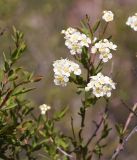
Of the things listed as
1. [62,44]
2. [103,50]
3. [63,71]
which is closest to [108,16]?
Result: [103,50]

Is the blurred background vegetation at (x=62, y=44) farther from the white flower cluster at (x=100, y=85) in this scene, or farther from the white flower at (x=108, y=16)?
the white flower cluster at (x=100, y=85)

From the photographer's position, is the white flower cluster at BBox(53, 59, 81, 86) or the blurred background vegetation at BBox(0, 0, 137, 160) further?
the blurred background vegetation at BBox(0, 0, 137, 160)

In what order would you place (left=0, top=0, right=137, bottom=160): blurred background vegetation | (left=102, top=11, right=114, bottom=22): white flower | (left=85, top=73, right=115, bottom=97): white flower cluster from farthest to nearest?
1. (left=0, top=0, right=137, bottom=160): blurred background vegetation
2. (left=102, top=11, right=114, bottom=22): white flower
3. (left=85, top=73, right=115, bottom=97): white flower cluster

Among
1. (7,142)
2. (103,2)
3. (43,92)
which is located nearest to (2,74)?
(7,142)

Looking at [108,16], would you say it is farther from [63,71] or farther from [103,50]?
[63,71]

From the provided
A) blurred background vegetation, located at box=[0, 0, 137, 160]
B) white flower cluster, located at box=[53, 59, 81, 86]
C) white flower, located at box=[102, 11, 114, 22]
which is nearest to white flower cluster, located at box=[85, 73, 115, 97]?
white flower cluster, located at box=[53, 59, 81, 86]

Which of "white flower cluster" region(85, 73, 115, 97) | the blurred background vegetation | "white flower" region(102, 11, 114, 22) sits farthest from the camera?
the blurred background vegetation

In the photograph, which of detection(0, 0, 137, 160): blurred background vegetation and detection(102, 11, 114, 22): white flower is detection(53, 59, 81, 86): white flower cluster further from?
detection(0, 0, 137, 160): blurred background vegetation

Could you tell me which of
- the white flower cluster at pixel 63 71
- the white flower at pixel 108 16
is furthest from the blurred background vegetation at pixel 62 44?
the white flower cluster at pixel 63 71
